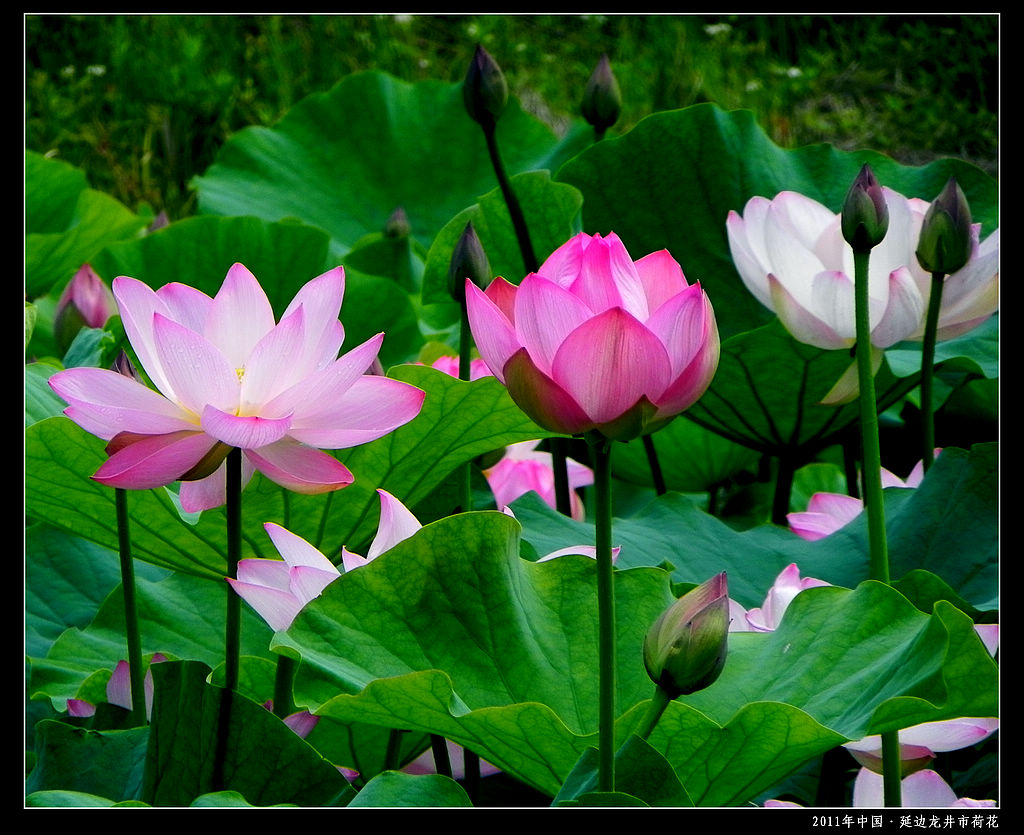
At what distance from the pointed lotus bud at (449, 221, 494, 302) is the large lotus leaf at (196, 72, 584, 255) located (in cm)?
92

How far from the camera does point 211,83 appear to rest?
3031 mm

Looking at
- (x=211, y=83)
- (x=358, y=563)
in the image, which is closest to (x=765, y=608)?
(x=358, y=563)

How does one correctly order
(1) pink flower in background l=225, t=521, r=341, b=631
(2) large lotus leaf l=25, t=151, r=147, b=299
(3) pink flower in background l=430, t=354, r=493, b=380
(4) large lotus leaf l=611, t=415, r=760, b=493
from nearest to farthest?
1. (1) pink flower in background l=225, t=521, r=341, b=631
2. (3) pink flower in background l=430, t=354, r=493, b=380
3. (4) large lotus leaf l=611, t=415, r=760, b=493
4. (2) large lotus leaf l=25, t=151, r=147, b=299

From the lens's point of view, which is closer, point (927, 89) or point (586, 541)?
point (586, 541)

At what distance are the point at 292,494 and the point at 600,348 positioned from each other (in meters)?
0.31

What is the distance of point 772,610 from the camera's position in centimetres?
65

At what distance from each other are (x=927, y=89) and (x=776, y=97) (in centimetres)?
49

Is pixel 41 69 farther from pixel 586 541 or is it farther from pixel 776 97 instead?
pixel 586 541

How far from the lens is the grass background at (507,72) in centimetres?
293

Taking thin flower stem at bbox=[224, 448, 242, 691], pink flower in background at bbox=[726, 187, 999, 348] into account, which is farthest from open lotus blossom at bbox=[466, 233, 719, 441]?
pink flower in background at bbox=[726, 187, 999, 348]

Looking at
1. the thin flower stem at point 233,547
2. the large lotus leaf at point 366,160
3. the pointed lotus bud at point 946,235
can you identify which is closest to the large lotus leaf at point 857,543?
the pointed lotus bud at point 946,235

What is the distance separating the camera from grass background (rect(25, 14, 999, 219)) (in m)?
2.93

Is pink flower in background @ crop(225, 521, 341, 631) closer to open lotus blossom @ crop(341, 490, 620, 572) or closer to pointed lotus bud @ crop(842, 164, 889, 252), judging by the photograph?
open lotus blossom @ crop(341, 490, 620, 572)
